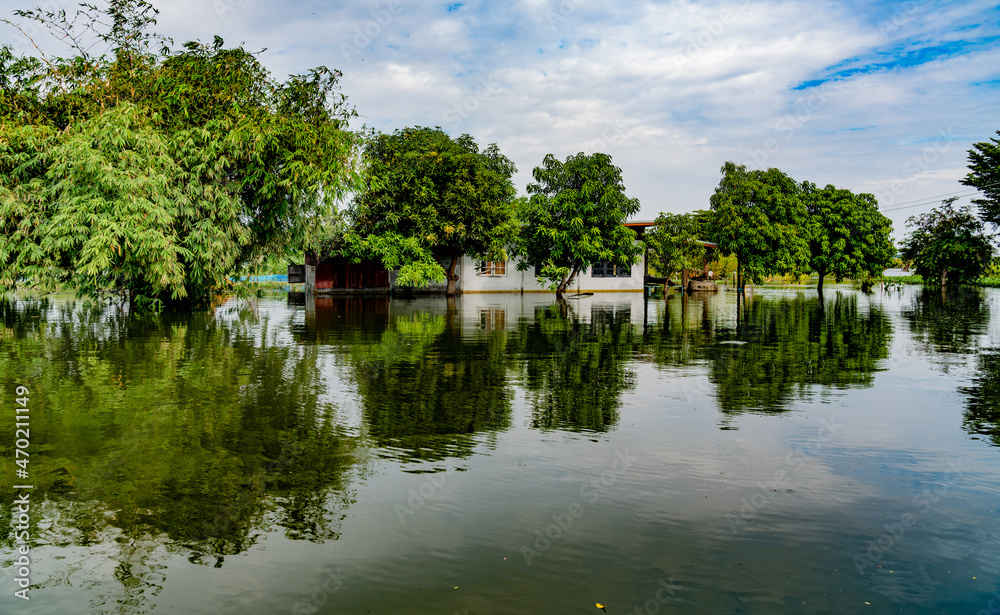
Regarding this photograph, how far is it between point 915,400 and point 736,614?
24.1ft

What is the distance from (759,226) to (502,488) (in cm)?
4698

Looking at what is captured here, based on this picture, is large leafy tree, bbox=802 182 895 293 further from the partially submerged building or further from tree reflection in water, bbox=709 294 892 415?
tree reflection in water, bbox=709 294 892 415

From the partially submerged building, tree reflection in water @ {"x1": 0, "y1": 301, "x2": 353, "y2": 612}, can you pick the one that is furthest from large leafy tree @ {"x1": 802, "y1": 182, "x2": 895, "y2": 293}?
tree reflection in water @ {"x1": 0, "y1": 301, "x2": 353, "y2": 612}

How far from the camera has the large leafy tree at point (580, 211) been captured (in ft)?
130

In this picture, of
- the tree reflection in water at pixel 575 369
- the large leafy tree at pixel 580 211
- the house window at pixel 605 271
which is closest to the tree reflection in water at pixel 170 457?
the tree reflection in water at pixel 575 369

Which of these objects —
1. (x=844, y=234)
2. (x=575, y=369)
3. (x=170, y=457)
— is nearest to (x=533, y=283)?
(x=844, y=234)

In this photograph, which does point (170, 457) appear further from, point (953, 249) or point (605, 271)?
point (953, 249)

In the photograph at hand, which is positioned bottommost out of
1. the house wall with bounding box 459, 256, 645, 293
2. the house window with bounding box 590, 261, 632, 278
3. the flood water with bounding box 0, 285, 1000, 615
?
the flood water with bounding box 0, 285, 1000, 615

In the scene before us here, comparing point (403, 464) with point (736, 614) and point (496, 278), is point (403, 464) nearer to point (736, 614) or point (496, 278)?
point (736, 614)

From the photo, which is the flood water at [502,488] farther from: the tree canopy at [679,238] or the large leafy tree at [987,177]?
the large leafy tree at [987,177]

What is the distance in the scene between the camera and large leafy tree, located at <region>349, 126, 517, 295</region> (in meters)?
37.0

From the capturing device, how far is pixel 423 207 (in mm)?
37438

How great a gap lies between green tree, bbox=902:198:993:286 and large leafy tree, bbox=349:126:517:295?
4560cm

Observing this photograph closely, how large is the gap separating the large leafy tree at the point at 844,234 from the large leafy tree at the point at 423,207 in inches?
1295
